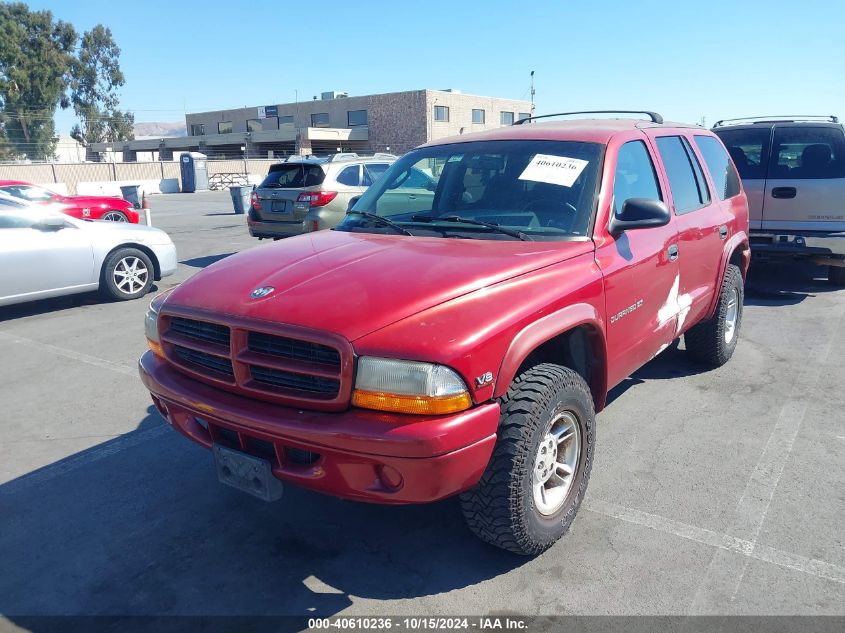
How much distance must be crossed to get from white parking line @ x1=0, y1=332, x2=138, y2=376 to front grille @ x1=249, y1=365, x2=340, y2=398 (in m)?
3.39

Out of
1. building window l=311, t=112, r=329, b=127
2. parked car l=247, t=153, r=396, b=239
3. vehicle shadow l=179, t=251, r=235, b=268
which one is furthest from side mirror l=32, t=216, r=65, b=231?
building window l=311, t=112, r=329, b=127

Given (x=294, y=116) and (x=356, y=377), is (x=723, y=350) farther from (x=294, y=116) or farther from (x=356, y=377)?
(x=294, y=116)

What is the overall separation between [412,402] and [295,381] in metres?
0.55

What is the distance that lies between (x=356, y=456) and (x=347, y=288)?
2.48 feet

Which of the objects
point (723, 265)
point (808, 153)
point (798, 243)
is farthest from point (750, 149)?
point (723, 265)

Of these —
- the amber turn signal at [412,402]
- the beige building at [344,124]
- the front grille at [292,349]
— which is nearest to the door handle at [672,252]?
the amber turn signal at [412,402]

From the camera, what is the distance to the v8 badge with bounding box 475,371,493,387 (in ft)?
8.40

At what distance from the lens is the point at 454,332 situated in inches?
100

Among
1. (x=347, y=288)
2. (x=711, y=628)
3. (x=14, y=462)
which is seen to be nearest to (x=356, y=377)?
(x=347, y=288)

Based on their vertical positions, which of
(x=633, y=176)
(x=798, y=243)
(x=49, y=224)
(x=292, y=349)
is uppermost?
(x=633, y=176)

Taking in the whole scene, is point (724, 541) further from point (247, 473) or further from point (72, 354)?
point (72, 354)

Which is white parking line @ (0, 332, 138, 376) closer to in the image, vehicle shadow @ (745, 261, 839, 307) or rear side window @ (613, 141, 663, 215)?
rear side window @ (613, 141, 663, 215)

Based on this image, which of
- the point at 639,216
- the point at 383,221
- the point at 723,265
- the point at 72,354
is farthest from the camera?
the point at 72,354

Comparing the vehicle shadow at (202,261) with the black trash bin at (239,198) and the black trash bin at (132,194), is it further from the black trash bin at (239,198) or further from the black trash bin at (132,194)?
the black trash bin at (132,194)
